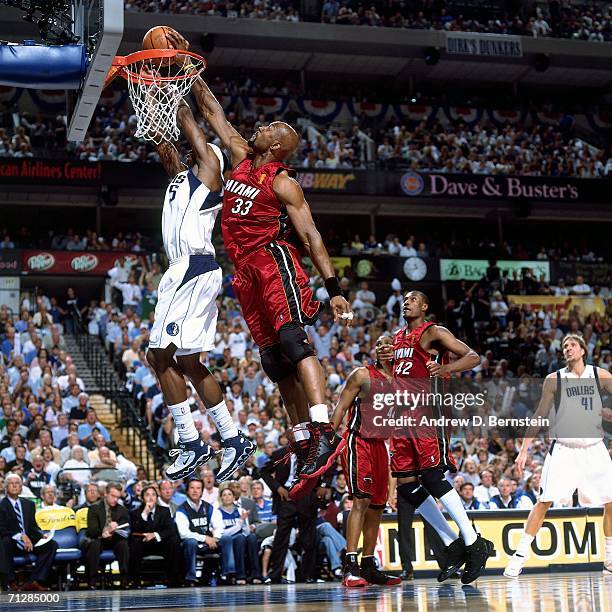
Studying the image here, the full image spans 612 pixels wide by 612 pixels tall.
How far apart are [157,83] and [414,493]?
4312 mm

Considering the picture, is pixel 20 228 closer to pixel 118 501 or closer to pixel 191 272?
pixel 118 501

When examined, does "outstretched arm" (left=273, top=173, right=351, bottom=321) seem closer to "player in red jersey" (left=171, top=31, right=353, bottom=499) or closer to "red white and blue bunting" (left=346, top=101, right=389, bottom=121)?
"player in red jersey" (left=171, top=31, right=353, bottom=499)

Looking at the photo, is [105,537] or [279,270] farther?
[105,537]

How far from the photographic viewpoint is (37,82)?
6.18 m

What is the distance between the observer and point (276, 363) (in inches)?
253

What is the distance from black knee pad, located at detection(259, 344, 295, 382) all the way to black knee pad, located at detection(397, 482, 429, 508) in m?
2.78

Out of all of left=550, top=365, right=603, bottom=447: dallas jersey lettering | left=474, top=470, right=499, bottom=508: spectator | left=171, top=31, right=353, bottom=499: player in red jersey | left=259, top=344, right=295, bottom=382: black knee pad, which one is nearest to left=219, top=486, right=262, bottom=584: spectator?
left=474, top=470, right=499, bottom=508: spectator

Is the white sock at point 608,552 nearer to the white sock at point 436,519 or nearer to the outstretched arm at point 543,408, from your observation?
the outstretched arm at point 543,408

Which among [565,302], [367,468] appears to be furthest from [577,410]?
[565,302]

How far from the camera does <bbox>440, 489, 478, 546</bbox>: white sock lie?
26.3 ft

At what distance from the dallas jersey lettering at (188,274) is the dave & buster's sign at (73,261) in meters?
16.3

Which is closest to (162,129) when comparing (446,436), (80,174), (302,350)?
(302,350)

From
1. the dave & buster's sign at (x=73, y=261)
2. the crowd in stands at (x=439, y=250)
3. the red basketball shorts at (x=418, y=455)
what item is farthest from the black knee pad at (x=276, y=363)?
the crowd in stands at (x=439, y=250)

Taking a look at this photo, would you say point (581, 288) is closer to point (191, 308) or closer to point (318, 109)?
point (318, 109)
